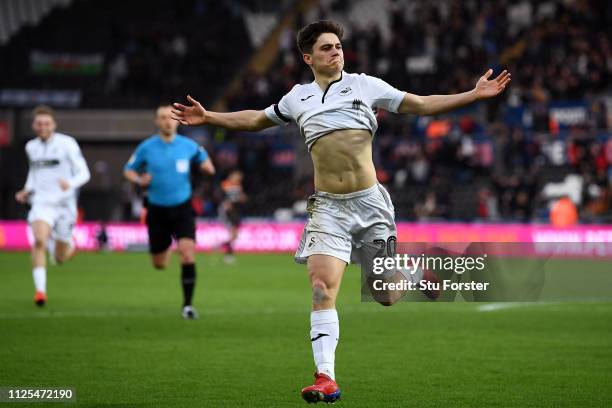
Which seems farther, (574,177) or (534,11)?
(534,11)

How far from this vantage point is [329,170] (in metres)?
7.81

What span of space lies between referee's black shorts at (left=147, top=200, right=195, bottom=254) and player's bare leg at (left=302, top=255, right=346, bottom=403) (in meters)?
6.20

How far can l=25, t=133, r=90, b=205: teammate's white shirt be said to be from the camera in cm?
1495

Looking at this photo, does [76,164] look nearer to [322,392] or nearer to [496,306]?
[496,306]

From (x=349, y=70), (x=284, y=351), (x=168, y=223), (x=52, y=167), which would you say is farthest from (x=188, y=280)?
(x=349, y=70)

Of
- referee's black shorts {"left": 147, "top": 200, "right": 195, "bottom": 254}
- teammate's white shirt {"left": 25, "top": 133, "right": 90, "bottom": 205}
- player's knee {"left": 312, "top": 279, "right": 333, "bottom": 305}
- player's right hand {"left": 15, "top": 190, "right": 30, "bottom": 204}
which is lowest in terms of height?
player's knee {"left": 312, "top": 279, "right": 333, "bottom": 305}

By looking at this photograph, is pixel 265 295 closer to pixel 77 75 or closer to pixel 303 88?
pixel 303 88

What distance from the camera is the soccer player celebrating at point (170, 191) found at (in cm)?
1365

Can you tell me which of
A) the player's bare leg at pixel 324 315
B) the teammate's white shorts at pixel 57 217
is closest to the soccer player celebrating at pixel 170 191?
the teammate's white shorts at pixel 57 217

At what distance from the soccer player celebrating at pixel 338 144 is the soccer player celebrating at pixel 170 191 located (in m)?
5.79

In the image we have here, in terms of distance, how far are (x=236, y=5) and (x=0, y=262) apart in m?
20.5

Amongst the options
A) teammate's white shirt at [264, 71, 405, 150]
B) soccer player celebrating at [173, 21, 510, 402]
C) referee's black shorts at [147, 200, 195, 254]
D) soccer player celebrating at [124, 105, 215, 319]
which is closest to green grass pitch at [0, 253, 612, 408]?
soccer player celebrating at [124, 105, 215, 319]

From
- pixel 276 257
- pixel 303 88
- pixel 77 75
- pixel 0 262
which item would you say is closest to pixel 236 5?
pixel 77 75

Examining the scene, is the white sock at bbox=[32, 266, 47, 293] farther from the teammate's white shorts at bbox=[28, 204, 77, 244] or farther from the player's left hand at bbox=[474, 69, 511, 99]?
the player's left hand at bbox=[474, 69, 511, 99]
